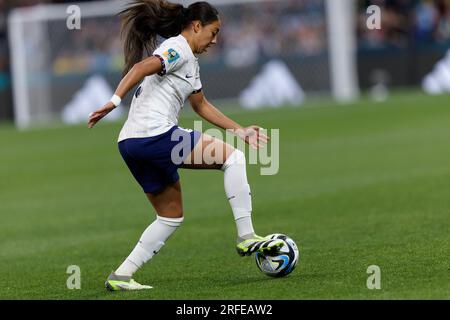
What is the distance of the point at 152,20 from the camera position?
779 cm

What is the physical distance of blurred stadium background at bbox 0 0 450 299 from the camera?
8.27 meters

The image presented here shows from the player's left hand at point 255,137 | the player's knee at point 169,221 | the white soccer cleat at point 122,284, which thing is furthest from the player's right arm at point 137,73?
the white soccer cleat at point 122,284

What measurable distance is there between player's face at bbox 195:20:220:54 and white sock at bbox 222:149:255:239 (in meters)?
0.83

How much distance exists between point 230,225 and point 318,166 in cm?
558

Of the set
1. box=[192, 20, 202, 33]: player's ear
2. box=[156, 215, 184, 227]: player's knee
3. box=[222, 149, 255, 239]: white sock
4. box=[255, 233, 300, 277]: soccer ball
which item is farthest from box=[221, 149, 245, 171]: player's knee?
box=[192, 20, 202, 33]: player's ear

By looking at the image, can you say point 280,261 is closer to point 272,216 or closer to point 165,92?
point 165,92

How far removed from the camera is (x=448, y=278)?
7.18 metres

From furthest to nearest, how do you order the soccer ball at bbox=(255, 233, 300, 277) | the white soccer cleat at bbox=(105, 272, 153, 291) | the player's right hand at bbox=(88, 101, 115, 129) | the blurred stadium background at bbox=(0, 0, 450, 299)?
the blurred stadium background at bbox=(0, 0, 450, 299)
the soccer ball at bbox=(255, 233, 300, 277)
the white soccer cleat at bbox=(105, 272, 153, 291)
the player's right hand at bbox=(88, 101, 115, 129)

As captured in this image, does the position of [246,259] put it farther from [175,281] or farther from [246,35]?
[246,35]

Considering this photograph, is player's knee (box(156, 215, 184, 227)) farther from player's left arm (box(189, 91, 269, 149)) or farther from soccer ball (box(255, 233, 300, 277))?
player's left arm (box(189, 91, 269, 149))

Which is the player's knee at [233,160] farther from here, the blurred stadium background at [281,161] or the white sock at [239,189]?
the blurred stadium background at [281,161]

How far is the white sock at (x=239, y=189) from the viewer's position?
750 cm

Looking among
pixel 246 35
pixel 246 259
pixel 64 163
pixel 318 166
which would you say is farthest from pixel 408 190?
pixel 246 35

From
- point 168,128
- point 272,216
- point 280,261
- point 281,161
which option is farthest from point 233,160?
point 281,161
